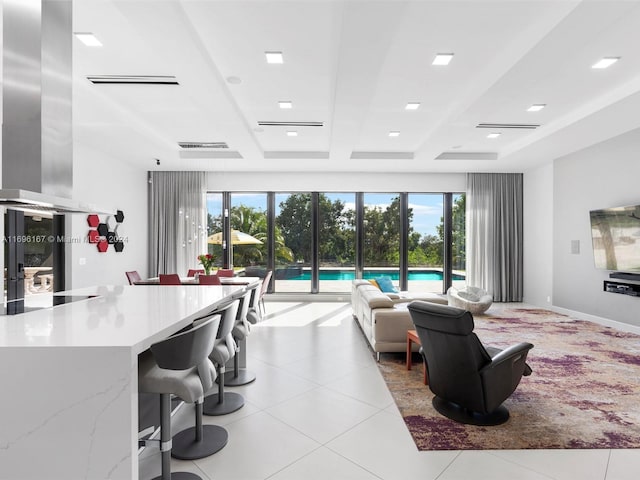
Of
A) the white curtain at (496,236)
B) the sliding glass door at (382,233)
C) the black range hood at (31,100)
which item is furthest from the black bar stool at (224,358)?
the white curtain at (496,236)

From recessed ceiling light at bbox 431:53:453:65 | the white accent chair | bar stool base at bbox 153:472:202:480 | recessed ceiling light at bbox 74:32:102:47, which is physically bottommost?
bar stool base at bbox 153:472:202:480

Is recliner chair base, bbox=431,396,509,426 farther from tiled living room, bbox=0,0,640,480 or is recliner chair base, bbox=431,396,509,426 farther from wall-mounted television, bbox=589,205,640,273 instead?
wall-mounted television, bbox=589,205,640,273

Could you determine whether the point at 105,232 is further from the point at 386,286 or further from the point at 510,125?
the point at 510,125

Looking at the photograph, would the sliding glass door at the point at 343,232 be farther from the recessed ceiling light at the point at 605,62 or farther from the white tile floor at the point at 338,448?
the recessed ceiling light at the point at 605,62

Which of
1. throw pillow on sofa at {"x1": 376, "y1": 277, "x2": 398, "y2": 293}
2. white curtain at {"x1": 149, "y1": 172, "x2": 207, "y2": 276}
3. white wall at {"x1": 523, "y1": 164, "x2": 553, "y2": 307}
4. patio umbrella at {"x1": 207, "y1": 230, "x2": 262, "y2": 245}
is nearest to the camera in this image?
throw pillow on sofa at {"x1": 376, "y1": 277, "x2": 398, "y2": 293}

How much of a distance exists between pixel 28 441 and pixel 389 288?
5.59 metres

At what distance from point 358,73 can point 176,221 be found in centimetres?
594

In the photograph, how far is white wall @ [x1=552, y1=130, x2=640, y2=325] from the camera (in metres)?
5.39

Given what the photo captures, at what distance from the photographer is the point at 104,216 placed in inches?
258

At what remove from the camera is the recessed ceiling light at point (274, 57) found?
3381mm

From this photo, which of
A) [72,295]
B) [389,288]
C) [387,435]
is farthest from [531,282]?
[72,295]

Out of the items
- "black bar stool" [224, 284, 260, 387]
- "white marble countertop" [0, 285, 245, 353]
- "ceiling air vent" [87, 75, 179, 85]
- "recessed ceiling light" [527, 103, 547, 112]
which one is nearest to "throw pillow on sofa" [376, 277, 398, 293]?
"black bar stool" [224, 284, 260, 387]

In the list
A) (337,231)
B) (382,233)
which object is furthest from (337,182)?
(382,233)

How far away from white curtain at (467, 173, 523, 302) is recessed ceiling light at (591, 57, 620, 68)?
4586mm
